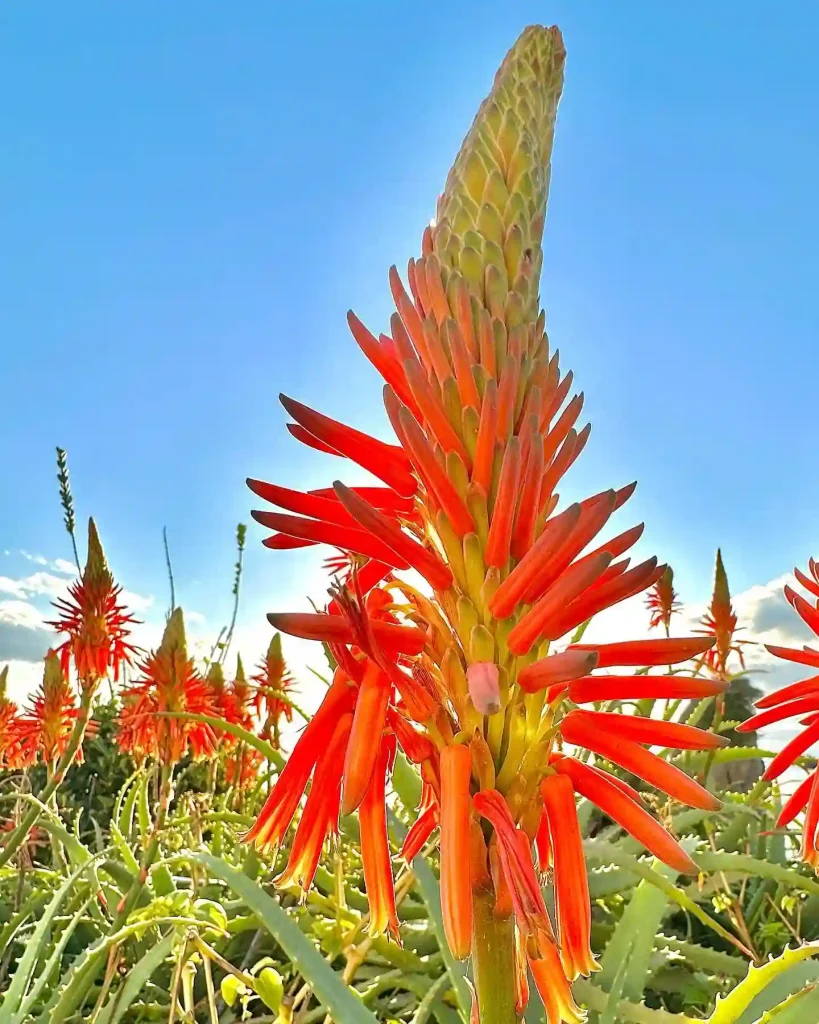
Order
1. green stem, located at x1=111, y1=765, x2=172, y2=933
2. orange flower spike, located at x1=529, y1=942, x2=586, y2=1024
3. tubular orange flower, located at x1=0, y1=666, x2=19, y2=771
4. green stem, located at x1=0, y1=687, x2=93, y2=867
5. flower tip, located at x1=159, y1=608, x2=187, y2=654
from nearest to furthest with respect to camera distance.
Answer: orange flower spike, located at x1=529, y1=942, x2=586, y2=1024 → green stem, located at x1=111, y1=765, x2=172, y2=933 → green stem, located at x1=0, y1=687, x2=93, y2=867 → flower tip, located at x1=159, y1=608, x2=187, y2=654 → tubular orange flower, located at x1=0, y1=666, x2=19, y2=771

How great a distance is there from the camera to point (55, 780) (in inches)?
73.1

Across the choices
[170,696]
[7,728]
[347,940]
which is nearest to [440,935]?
[347,940]

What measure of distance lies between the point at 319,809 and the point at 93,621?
140 centimetres

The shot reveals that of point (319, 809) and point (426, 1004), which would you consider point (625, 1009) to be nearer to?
point (426, 1004)

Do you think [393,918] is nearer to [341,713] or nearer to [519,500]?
[341,713]

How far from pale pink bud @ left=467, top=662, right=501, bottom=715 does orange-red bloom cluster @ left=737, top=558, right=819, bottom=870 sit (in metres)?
1.04

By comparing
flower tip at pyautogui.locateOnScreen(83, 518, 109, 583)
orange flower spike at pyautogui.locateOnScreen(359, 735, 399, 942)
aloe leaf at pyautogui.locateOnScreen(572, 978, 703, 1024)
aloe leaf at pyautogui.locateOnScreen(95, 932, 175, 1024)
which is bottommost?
aloe leaf at pyautogui.locateOnScreen(95, 932, 175, 1024)

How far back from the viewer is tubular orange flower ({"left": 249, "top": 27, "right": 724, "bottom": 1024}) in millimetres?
690

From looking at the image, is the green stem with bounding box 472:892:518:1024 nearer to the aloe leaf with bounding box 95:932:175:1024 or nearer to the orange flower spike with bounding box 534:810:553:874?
the orange flower spike with bounding box 534:810:553:874

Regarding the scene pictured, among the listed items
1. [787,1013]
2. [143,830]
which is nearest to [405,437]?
[787,1013]

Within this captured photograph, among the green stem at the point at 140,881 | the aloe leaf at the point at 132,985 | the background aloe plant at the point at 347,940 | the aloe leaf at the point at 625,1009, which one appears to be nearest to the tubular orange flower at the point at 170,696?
the background aloe plant at the point at 347,940

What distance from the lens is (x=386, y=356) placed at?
3.05ft

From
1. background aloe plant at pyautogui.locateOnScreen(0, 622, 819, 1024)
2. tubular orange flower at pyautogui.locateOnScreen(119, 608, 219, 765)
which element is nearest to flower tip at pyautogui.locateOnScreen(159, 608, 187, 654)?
tubular orange flower at pyautogui.locateOnScreen(119, 608, 219, 765)

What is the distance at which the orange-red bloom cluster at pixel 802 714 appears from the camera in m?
1.58
